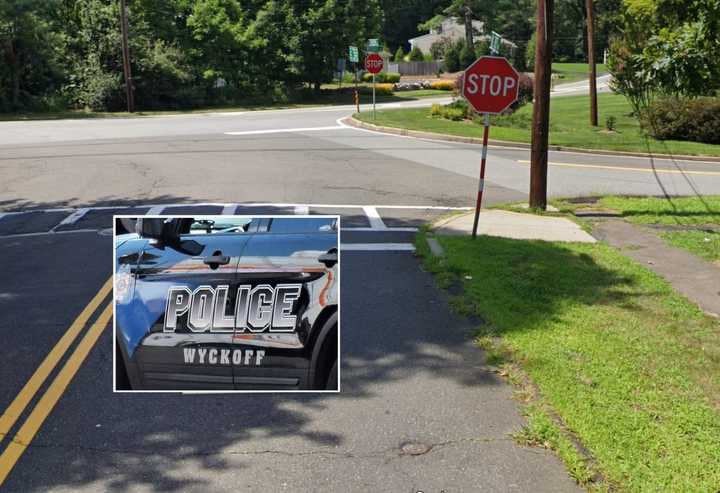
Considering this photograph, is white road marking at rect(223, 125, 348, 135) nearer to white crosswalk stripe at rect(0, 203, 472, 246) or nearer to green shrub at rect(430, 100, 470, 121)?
green shrub at rect(430, 100, 470, 121)

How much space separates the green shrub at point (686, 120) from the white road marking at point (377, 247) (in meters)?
19.0

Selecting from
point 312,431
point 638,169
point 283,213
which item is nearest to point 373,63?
point 638,169

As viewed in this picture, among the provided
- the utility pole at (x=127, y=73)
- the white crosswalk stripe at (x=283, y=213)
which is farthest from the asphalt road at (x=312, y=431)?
the utility pole at (x=127, y=73)

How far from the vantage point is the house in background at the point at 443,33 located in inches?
3285

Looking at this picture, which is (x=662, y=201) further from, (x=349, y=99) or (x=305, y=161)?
(x=349, y=99)

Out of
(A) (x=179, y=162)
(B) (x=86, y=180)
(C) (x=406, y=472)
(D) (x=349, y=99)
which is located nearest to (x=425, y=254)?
(C) (x=406, y=472)

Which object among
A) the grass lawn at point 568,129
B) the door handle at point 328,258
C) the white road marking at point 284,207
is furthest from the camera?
the grass lawn at point 568,129

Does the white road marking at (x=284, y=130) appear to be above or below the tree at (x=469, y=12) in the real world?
below

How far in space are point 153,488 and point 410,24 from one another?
3736 inches

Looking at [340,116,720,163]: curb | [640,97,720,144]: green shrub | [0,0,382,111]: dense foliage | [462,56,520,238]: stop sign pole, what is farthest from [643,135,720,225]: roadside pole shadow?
[0,0,382,111]: dense foliage

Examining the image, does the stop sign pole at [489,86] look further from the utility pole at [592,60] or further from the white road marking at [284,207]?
the utility pole at [592,60]

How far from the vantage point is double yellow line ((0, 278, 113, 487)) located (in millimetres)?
4789

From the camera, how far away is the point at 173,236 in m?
2.67

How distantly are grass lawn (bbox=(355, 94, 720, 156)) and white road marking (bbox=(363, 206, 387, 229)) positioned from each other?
39.5ft
